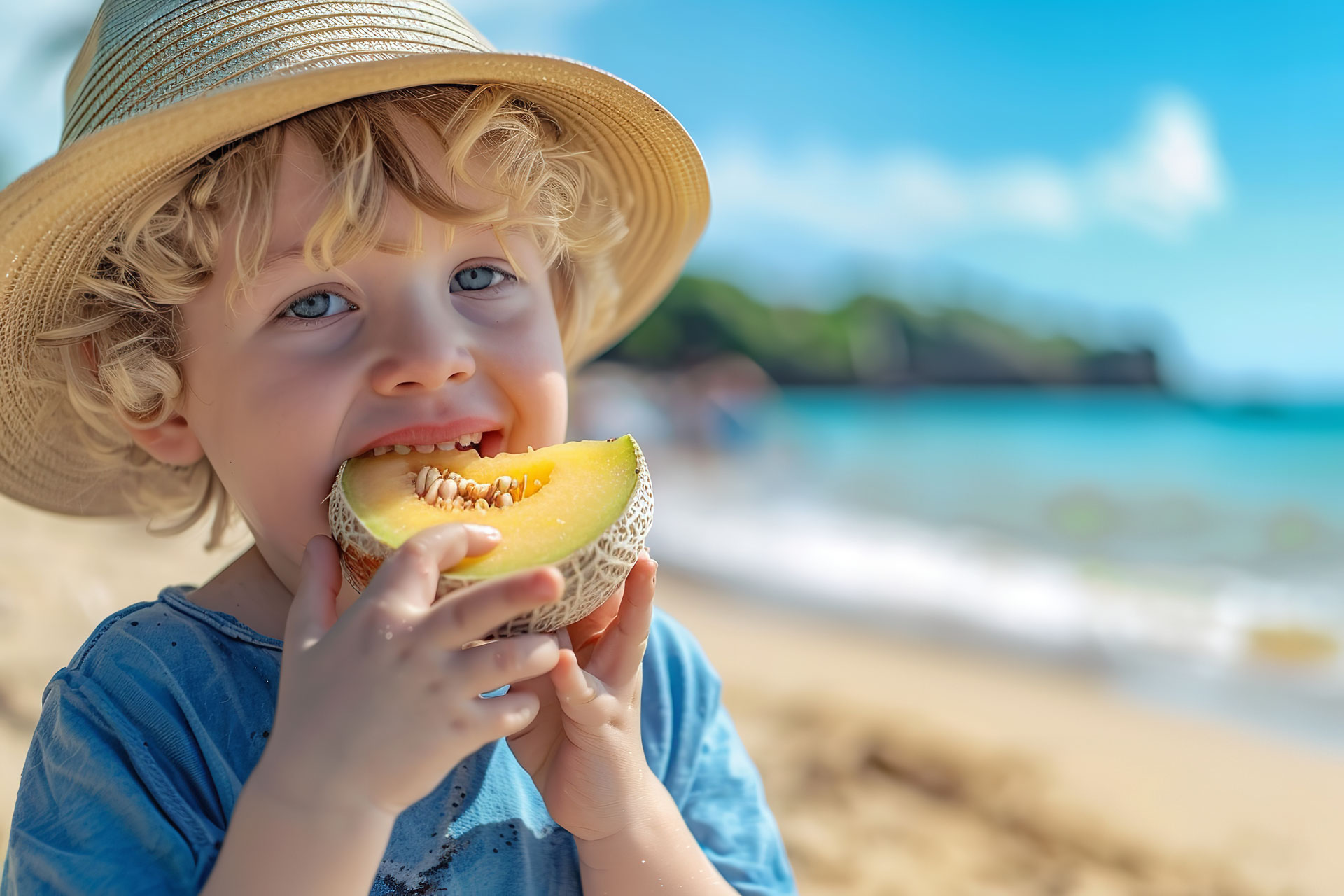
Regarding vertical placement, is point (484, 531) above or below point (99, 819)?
above

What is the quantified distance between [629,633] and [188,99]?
3.30 ft

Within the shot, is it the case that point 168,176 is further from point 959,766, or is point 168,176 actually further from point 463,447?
point 959,766

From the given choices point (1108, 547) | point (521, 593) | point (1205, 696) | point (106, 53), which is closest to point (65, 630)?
point (106, 53)

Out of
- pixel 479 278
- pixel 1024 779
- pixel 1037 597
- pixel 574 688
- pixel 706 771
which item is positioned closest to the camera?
pixel 574 688

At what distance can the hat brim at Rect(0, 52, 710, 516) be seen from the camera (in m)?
1.45

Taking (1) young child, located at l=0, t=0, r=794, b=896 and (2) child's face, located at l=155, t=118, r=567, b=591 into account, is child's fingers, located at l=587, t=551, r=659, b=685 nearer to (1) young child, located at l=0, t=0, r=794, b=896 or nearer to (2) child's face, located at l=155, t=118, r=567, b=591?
(1) young child, located at l=0, t=0, r=794, b=896

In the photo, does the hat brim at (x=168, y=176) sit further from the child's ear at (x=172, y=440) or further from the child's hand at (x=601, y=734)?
the child's hand at (x=601, y=734)

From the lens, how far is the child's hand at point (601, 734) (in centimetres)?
152

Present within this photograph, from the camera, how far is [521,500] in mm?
1472

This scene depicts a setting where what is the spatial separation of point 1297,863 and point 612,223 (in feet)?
11.1

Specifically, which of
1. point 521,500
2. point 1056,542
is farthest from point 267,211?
point 1056,542

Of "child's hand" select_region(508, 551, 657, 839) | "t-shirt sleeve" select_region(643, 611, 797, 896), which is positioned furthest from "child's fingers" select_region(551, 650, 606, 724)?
"t-shirt sleeve" select_region(643, 611, 797, 896)

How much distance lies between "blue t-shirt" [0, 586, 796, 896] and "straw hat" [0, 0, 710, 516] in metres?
0.56

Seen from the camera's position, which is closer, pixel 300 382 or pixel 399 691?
pixel 399 691
